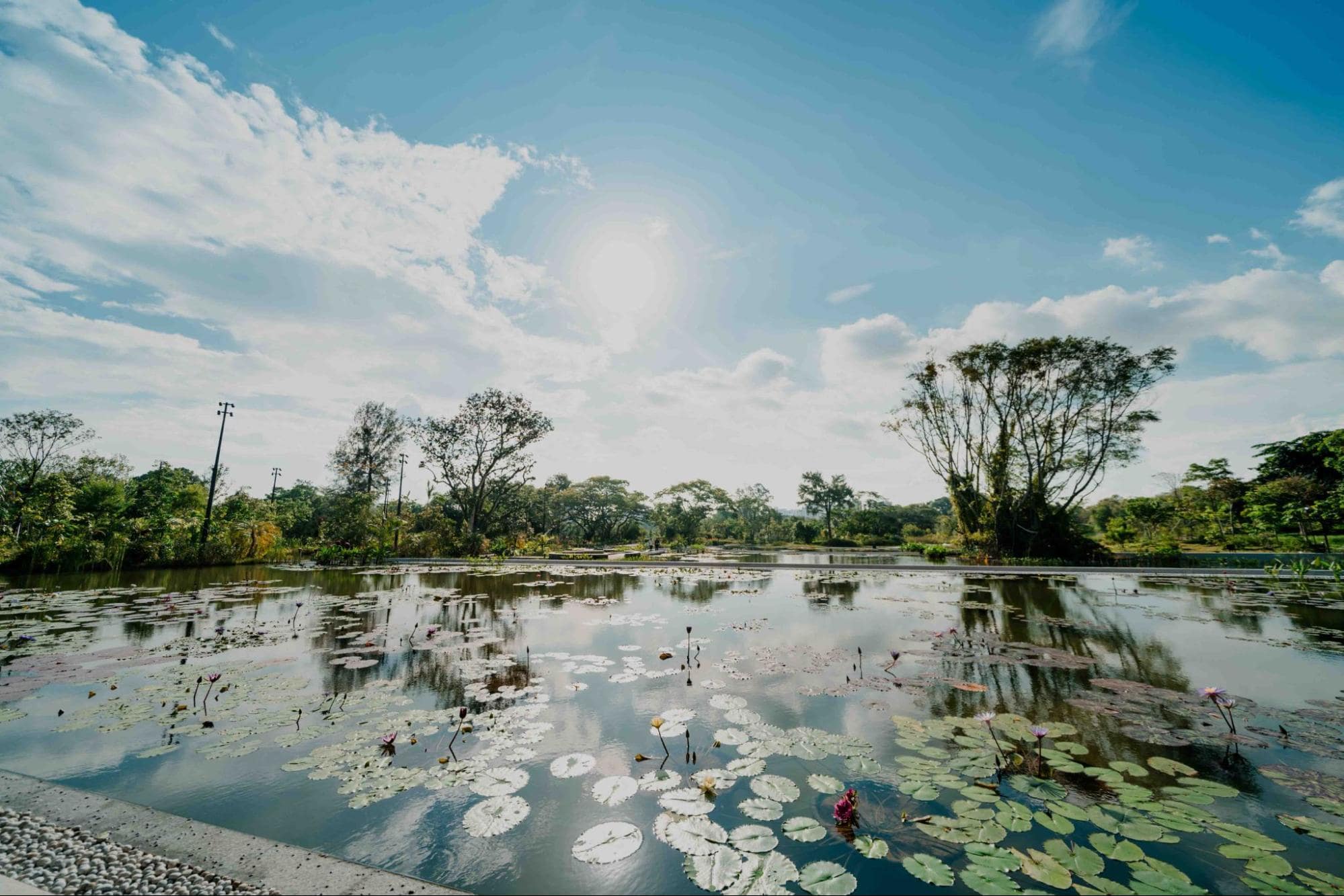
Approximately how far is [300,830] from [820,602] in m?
9.38

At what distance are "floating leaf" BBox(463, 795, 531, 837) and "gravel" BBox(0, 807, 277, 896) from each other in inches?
34.4

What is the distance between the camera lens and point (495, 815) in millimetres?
2693

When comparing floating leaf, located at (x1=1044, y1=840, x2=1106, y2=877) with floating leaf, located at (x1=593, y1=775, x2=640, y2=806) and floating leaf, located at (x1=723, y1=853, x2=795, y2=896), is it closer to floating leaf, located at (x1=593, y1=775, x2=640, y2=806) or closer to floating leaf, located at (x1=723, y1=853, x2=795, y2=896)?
floating leaf, located at (x1=723, y1=853, x2=795, y2=896)

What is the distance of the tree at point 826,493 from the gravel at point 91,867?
4932 cm

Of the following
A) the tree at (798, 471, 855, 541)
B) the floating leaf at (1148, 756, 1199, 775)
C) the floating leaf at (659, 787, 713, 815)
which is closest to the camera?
the floating leaf at (659, 787, 713, 815)

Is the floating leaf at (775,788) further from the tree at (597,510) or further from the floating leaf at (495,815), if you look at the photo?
the tree at (597,510)

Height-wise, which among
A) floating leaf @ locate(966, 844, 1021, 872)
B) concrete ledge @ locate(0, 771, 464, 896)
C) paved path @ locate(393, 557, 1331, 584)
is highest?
paved path @ locate(393, 557, 1331, 584)

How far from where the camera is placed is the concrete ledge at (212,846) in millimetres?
2104

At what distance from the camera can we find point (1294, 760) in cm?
336

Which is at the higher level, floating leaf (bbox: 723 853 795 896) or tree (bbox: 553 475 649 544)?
tree (bbox: 553 475 649 544)

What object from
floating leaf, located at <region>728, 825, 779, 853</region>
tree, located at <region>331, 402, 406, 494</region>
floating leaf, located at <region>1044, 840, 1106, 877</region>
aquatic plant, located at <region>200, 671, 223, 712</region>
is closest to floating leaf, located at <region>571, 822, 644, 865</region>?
floating leaf, located at <region>728, 825, 779, 853</region>

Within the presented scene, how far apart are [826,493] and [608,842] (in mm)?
49216

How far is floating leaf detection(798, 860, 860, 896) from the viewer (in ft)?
6.73

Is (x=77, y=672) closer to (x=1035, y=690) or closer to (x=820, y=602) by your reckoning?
(x=1035, y=690)
